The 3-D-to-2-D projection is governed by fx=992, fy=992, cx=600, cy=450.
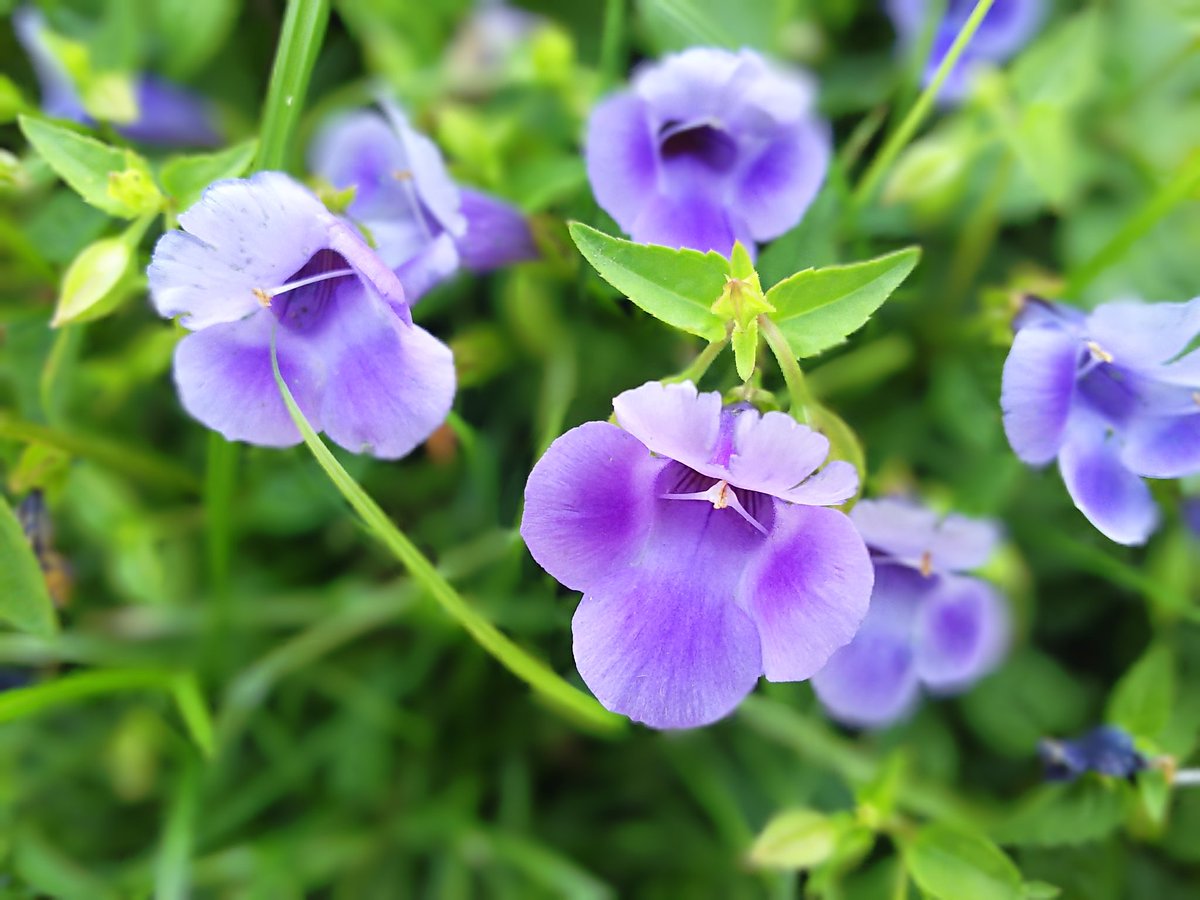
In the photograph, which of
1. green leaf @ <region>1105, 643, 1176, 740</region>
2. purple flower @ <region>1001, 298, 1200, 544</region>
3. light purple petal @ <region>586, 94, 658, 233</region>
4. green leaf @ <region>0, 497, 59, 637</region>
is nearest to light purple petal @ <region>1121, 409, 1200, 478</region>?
purple flower @ <region>1001, 298, 1200, 544</region>

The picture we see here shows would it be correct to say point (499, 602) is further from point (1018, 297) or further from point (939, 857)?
point (1018, 297)

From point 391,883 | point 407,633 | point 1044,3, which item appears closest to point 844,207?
point 1044,3

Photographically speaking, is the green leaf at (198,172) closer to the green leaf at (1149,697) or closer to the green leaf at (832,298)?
the green leaf at (832,298)

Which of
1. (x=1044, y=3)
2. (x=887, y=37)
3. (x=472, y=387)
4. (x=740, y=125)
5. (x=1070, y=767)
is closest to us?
(x=740, y=125)

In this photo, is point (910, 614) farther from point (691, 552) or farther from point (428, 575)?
point (428, 575)

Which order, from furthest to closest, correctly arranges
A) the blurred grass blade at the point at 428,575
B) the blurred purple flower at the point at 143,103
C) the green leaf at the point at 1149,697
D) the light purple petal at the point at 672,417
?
the blurred purple flower at the point at 143,103 < the green leaf at the point at 1149,697 < the blurred grass blade at the point at 428,575 < the light purple petal at the point at 672,417

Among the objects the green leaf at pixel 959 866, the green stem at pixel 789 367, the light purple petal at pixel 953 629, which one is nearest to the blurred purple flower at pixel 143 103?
the green stem at pixel 789 367
